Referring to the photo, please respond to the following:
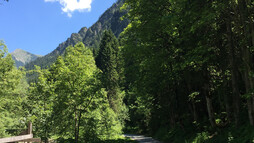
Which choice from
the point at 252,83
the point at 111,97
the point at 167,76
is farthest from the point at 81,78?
the point at 111,97

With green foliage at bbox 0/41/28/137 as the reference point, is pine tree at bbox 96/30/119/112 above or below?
above

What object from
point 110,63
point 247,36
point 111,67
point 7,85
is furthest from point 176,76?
point 110,63

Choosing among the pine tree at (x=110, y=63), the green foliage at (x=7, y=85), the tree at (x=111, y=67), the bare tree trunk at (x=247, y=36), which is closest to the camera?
the bare tree trunk at (x=247, y=36)

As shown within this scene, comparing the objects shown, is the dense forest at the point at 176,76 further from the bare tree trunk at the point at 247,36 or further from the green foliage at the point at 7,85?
the green foliage at the point at 7,85

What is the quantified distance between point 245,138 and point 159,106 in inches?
466

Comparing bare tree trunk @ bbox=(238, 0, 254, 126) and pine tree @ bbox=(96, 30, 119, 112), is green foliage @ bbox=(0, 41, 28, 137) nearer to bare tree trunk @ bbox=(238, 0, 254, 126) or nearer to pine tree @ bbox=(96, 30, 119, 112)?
bare tree trunk @ bbox=(238, 0, 254, 126)

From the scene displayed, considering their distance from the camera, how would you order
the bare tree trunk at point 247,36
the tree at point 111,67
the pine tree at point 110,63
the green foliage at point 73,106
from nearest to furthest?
the bare tree trunk at point 247,36 → the green foliage at point 73,106 → the tree at point 111,67 → the pine tree at point 110,63

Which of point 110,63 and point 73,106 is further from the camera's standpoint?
point 110,63

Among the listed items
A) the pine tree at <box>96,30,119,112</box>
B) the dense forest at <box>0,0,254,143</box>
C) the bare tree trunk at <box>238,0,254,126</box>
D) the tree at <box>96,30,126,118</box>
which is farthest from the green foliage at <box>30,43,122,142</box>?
the pine tree at <box>96,30,119,112</box>

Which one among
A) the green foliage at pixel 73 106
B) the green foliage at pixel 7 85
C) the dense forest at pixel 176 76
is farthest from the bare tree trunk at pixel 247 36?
the green foliage at pixel 7 85

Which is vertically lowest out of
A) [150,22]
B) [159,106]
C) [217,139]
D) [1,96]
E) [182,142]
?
[182,142]

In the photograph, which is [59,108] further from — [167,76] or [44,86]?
[167,76]

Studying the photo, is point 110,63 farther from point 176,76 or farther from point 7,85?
point 176,76

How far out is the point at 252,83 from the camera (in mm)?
7516
